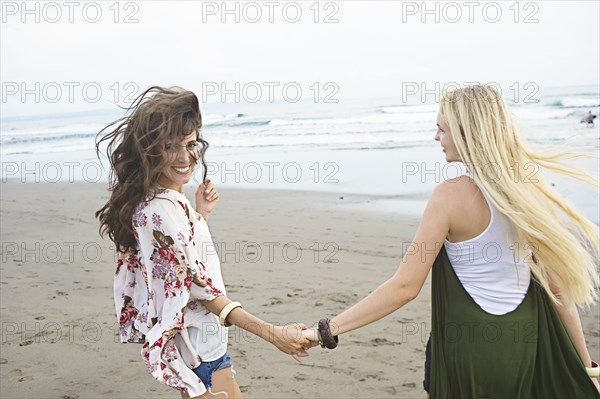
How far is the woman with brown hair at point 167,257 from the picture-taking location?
2674 mm

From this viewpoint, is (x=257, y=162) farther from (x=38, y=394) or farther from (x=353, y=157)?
(x=38, y=394)

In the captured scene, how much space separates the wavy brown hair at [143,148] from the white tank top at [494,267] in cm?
119

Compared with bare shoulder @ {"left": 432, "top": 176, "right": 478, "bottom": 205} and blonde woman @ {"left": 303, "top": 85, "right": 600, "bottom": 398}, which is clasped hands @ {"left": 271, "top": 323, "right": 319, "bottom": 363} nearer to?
blonde woman @ {"left": 303, "top": 85, "right": 600, "bottom": 398}

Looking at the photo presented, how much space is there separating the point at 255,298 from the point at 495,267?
4.08 meters

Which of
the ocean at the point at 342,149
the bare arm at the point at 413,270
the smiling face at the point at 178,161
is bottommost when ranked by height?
the bare arm at the point at 413,270

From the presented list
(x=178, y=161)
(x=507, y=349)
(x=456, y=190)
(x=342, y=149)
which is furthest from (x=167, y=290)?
(x=342, y=149)

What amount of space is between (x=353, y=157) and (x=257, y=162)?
241 centimetres

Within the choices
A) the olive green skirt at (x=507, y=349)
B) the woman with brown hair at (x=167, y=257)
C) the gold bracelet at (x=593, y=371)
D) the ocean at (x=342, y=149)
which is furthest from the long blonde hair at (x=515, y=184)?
the woman with brown hair at (x=167, y=257)

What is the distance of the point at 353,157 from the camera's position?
54.8ft

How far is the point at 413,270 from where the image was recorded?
106 inches

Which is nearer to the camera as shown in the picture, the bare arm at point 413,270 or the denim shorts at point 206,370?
the bare arm at point 413,270

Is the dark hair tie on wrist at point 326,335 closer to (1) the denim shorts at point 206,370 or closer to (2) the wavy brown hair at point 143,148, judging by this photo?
(1) the denim shorts at point 206,370

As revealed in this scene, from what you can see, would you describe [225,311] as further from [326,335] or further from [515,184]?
[515,184]

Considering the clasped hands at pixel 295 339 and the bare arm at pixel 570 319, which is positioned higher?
the bare arm at pixel 570 319
